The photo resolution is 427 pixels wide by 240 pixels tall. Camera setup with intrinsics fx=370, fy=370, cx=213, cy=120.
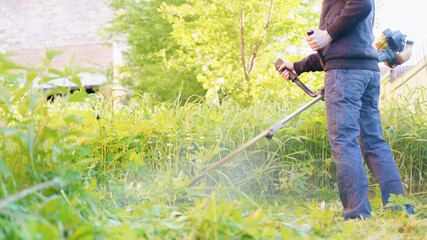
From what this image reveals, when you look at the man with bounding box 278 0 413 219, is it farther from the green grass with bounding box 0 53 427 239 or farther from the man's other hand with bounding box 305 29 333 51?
the green grass with bounding box 0 53 427 239

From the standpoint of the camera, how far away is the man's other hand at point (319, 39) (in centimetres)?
182

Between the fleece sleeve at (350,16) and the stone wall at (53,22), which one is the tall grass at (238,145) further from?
the stone wall at (53,22)

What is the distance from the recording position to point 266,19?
618 cm

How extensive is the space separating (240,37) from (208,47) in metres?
0.60

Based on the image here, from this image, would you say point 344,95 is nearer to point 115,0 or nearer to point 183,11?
point 183,11

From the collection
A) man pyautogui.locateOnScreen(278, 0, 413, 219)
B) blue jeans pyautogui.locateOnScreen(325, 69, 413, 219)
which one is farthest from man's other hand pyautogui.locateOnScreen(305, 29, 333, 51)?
blue jeans pyautogui.locateOnScreen(325, 69, 413, 219)

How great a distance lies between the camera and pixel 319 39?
182 centimetres

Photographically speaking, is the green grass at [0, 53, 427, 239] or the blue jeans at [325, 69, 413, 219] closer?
the green grass at [0, 53, 427, 239]

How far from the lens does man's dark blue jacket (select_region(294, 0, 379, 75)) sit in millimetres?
1766

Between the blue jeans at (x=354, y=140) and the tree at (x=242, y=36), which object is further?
the tree at (x=242, y=36)

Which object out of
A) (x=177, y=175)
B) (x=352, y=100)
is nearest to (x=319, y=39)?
(x=352, y=100)

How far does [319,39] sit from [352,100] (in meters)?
0.34

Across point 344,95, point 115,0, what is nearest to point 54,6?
point 115,0

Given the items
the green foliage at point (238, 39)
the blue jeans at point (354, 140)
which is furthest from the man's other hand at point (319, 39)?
A: the green foliage at point (238, 39)
